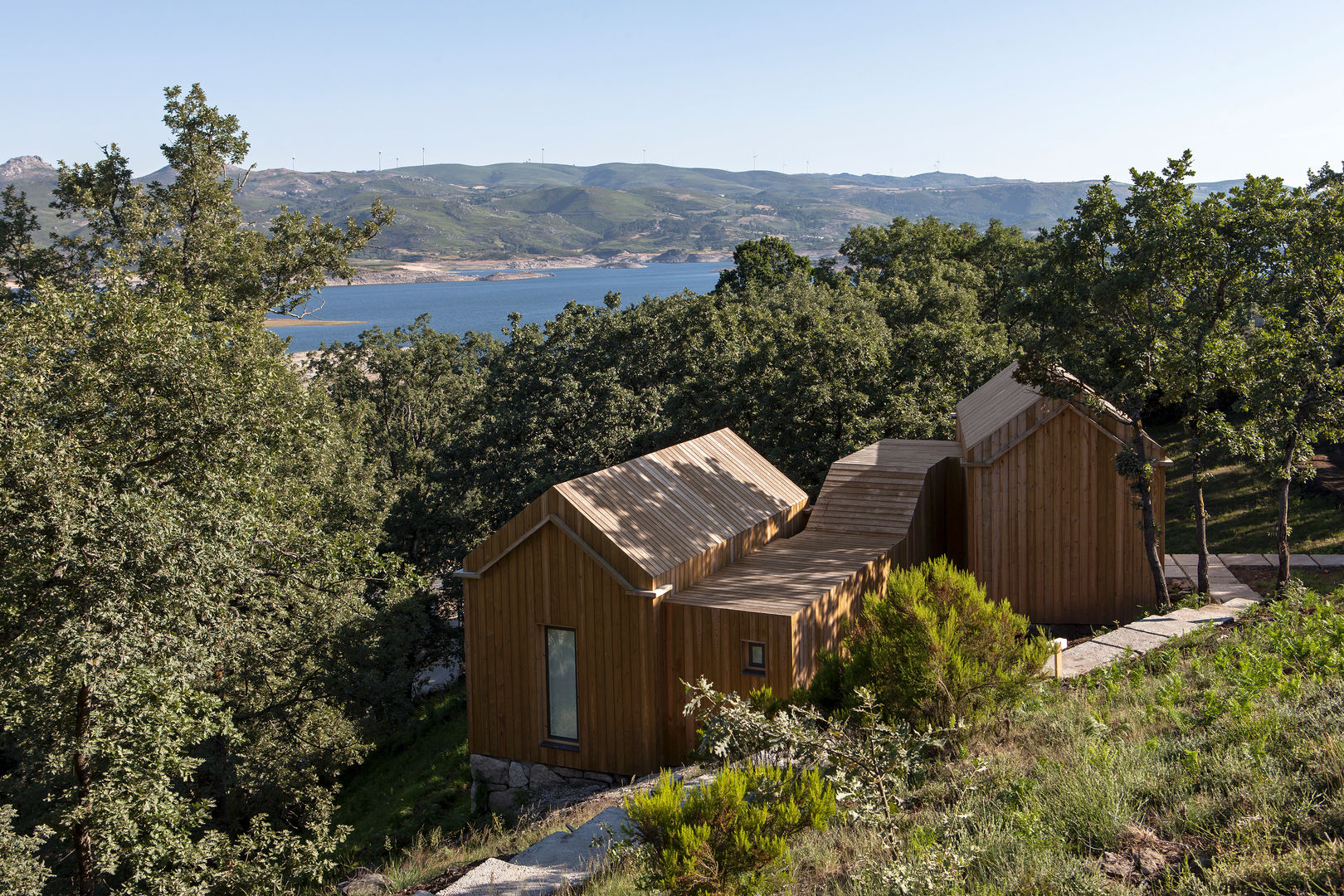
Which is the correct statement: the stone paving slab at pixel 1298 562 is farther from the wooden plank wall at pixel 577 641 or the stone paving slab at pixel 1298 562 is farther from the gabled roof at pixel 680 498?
the wooden plank wall at pixel 577 641

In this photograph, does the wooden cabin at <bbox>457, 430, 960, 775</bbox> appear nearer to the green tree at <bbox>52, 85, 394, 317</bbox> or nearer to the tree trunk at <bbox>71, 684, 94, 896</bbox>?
the tree trunk at <bbox>71, 684, 94, 896</bbox>

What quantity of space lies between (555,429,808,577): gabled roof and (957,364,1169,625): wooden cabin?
11.8ft

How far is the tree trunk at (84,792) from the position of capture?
32.4 feet

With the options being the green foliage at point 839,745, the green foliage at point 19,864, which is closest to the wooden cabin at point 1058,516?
the green foliage at point 839,745

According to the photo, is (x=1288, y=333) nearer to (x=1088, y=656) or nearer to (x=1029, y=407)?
(x=1029, y=407)

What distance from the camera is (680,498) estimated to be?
48.5 ft

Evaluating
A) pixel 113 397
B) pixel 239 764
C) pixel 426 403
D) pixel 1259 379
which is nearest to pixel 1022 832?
pixel 1259 379

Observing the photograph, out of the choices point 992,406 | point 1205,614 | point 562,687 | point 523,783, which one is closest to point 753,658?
point 562,687

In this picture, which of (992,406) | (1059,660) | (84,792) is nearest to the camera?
(84,792)

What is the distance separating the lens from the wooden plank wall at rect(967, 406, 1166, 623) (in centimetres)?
1521

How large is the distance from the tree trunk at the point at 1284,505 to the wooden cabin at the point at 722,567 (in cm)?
177

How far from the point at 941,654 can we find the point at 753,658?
519cm

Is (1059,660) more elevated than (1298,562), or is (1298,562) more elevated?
(1059,660)

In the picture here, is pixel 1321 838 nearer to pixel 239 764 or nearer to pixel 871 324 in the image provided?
pixel 239 764
